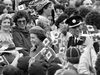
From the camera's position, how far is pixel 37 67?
5676mm

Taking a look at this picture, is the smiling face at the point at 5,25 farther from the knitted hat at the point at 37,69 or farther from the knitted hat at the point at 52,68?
the knitted hat at the point at 52,68

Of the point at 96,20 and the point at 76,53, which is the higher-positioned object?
the point at 96,20

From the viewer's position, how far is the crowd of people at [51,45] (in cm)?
504

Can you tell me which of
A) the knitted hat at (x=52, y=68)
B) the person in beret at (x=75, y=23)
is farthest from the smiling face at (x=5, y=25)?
the knitted hat at (x=52, y=68)

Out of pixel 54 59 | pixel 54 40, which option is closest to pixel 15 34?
pixel 54 40

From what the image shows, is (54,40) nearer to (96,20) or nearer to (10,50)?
(10,50)

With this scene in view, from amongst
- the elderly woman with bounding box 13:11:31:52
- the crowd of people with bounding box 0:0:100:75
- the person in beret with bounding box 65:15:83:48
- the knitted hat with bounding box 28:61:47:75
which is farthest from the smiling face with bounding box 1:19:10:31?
the knitted hat with bounding box 28:61:47:75

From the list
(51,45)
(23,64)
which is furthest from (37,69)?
(51,45)

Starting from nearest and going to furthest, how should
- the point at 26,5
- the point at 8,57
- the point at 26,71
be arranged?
the point at 26,71
the point at 8,57
the point at 26,5

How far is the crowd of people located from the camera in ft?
16.5

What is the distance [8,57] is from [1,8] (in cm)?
365

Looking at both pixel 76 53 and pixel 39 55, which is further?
pixel 39 55

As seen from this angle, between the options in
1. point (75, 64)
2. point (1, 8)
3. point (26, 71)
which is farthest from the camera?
point (1, 8)

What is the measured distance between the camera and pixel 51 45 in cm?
739
